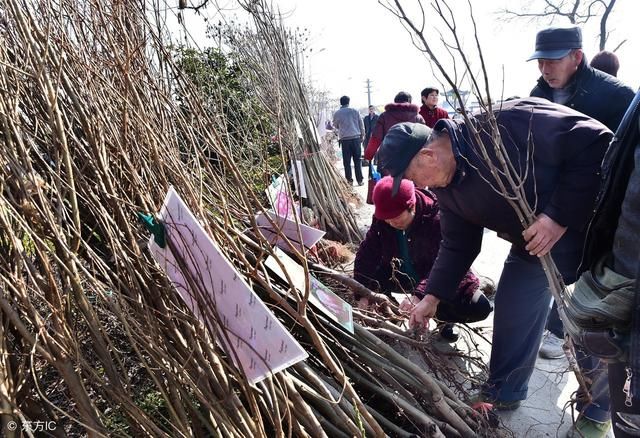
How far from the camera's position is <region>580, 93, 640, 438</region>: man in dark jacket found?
3.52 feet

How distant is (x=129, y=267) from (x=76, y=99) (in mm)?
A: 492

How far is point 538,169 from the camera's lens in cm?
163

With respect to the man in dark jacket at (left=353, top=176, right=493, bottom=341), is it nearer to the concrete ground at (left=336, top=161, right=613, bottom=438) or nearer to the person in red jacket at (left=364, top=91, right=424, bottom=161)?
the concrete ground at (left=336, top=161, right=613, bottom=438)

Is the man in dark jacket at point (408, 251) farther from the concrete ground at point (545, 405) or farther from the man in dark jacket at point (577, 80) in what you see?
the man in dark jacket at point (577, 80)

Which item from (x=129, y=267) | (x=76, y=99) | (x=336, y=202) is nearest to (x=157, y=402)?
(x=129, y=267)

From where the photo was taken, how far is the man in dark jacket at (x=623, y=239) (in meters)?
1.07

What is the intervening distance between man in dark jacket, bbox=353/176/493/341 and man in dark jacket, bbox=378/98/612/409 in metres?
0.23

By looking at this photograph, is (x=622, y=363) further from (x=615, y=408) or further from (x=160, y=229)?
(x=160, y=229)

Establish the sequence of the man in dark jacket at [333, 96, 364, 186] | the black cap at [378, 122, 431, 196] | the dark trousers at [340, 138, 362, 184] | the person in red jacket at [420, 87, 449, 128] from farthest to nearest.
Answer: the dark trousers at [340, 138, 362, 184] < the man in dark jacket at [333, 96, 364, 186] < the person in red jacket at [420, 87, 449, 128] < the black cap at [378, 122, 431, 196]

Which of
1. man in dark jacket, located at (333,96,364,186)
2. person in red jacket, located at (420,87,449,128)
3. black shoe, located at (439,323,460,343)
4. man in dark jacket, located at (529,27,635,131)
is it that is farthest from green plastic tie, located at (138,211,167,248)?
man in dark jacket, located at (333,96,364,186)

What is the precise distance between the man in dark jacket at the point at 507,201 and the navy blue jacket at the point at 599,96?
2.71 feet

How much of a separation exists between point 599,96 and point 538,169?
3.35ft

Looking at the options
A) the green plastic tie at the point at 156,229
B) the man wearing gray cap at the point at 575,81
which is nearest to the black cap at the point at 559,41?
the man wearing gray cap at the point at 575,81

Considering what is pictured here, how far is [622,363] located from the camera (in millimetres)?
1220
